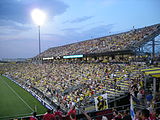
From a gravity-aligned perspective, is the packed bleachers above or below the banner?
above

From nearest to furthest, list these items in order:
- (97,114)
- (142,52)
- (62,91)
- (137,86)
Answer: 1. (97,114)
2. (137,86)
3. (62,91)
4. (142,52)

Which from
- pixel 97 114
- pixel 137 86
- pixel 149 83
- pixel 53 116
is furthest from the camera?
pixel 149 83

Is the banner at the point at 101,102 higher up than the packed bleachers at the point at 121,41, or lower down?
lower down

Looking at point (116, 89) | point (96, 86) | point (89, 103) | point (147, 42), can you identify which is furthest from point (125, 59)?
point (89, 103)

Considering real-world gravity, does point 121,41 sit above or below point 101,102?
above

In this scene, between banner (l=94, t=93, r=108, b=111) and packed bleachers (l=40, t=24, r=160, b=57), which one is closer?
banner (l=94, t=93, r=108, b=111)

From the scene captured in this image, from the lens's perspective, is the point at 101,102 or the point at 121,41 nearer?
the point at 101,102

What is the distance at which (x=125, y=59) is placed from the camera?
19.5 meters

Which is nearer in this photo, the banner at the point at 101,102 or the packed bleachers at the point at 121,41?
the banner at the point at 101,102

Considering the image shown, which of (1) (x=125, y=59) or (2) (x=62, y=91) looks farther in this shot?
(1) (x=125, y=59)

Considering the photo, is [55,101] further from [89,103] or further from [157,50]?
[157,50]

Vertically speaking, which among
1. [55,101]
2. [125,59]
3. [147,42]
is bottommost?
[55,101]

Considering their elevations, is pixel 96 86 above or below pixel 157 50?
below

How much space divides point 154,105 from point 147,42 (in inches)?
550
